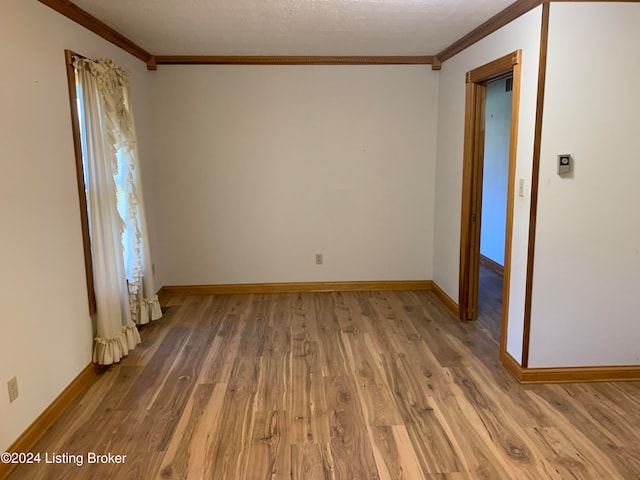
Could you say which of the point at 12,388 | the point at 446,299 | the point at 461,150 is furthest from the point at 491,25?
the point at 12,388

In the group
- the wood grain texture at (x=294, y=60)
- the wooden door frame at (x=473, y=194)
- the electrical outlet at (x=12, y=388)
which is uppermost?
the wood grain texture at (x=294, y=60)

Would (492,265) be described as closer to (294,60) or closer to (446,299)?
(446,299)

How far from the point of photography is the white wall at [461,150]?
2.72 meters

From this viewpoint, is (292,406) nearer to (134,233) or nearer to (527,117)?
(134,233)

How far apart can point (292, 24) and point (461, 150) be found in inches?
70.0

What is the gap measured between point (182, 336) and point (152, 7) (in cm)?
244

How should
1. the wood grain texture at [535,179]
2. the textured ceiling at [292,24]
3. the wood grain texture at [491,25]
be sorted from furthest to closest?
the textured ceiling at [292,24] < the wood grain texture at [491,25] < the wood grain texture at [535,179]

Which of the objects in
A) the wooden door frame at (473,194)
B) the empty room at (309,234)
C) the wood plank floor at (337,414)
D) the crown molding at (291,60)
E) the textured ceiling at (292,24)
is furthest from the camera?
the crown molding at (291,60)

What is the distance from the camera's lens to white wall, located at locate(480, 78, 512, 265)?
532 centimetres

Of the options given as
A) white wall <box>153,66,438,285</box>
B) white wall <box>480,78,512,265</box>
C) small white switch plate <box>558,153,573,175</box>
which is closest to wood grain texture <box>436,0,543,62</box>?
white wall <box>153,66,438,285</box>

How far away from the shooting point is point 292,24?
10.7ft

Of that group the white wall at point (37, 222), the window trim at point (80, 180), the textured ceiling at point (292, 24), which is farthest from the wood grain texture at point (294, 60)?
the window trim at point (80, 180)

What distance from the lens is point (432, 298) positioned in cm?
460

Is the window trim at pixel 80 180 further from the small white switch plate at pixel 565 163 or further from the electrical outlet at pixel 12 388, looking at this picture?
the small white switch plate at pixel 565 163
